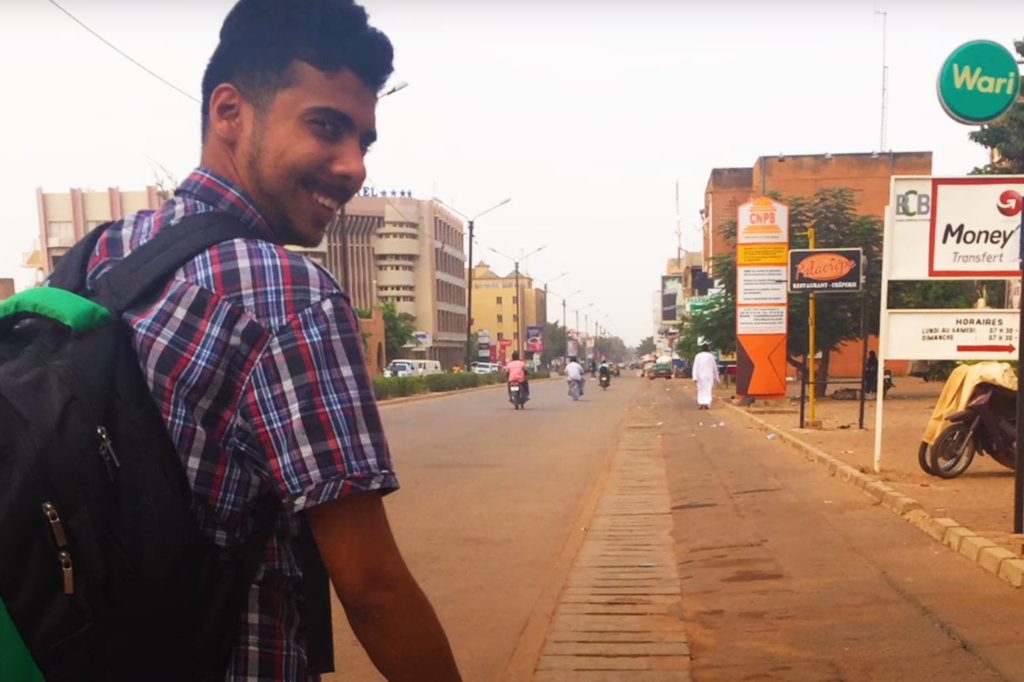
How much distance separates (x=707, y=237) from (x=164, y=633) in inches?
2833

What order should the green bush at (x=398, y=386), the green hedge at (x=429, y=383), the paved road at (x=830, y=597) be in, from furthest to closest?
the green hedge at (x=429, y=383) < the green bush at (x=398, y=386) < the paved road at (x=830, y=597)

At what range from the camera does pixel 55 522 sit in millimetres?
1125

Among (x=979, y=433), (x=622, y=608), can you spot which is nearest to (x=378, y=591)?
(x=622, y=608)

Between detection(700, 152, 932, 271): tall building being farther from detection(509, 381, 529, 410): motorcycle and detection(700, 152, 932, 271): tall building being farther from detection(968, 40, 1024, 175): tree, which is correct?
detection(509, 381, 529, 410): motorcycle

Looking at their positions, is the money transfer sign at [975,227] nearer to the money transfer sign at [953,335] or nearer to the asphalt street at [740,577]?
the money transfer sign at [953,335]

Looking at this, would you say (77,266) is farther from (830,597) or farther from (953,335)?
(953,335)

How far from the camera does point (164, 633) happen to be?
1229 millimetres

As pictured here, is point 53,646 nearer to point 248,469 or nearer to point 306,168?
point 248,469

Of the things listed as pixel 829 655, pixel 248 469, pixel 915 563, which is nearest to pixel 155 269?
pixel 248 469

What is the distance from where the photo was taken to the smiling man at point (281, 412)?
125 centimetres

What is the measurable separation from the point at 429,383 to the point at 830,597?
37.8 m

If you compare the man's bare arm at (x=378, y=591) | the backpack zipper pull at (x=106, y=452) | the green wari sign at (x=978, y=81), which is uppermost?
the green wari sign at (x=978, y=81)

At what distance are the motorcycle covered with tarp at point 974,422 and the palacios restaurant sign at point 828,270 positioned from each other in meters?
5.74

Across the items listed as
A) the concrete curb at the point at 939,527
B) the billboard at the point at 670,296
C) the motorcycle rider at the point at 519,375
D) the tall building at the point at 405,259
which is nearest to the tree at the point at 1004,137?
the motorcycle rider at the point at 519,375
